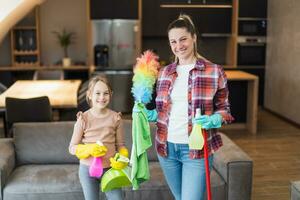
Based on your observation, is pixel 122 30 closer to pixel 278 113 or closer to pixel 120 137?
pixel 278 113

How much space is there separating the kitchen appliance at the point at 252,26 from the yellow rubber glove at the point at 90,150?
233 inches

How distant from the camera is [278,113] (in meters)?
7.32

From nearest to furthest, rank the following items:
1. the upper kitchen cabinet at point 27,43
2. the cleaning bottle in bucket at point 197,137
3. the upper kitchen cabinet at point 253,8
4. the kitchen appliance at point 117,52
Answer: the cleaning bottle in bucket at point 197,137, the kitchen appliance at point 117,52, the upper kitchen cabinet at point 27,43, the upper kitchen cabinet at point 253,8

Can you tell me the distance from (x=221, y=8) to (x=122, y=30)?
6.22 ft

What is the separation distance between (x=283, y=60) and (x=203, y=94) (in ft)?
17.9

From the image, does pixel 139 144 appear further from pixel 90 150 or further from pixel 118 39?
pixel 118 39

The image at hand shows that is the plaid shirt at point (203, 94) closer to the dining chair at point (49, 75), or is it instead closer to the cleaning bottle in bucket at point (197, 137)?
the cleaning bottle in bucket at point (197, 137)

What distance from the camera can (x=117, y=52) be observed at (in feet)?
24.1

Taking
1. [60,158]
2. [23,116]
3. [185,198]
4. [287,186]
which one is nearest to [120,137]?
[185,198]

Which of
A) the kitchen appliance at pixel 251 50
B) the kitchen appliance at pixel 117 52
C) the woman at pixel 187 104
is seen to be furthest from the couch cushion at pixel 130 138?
the kitchen appliance at pixel 251 50

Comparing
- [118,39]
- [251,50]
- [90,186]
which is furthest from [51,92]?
[251,50]

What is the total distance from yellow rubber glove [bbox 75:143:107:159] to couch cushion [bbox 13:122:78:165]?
3.54 feet

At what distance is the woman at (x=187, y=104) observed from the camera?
81.2 inches

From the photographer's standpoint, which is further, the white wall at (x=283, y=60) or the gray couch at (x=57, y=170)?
the white wall at (x=283, y=60)
